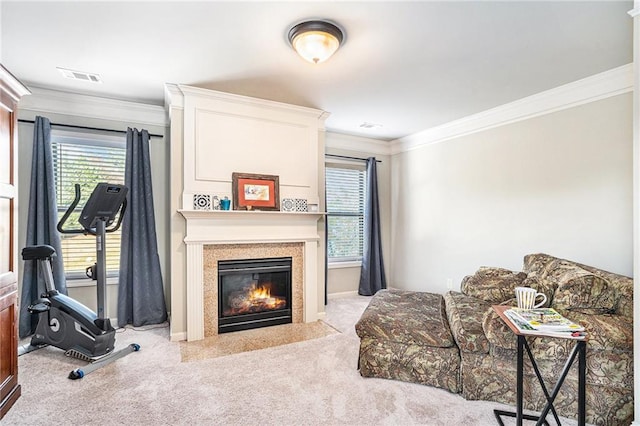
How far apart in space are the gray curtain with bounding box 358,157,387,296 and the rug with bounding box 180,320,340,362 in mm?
1450

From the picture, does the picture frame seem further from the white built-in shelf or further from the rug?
the rug

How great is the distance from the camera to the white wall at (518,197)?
2936 millimetres

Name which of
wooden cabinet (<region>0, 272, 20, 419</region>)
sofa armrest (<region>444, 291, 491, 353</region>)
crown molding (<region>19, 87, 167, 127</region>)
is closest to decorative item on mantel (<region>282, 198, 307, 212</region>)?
crown molding (<region>19, 87, 167, 127</region>)

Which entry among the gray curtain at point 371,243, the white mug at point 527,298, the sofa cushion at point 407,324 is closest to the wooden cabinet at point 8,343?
the sofa cushion at point 407,324

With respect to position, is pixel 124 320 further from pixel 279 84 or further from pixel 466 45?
pixel 466 45

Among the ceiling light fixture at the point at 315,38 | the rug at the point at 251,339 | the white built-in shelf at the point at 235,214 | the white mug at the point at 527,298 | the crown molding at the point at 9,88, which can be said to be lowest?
the rug at the point at 251,339

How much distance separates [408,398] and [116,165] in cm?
389

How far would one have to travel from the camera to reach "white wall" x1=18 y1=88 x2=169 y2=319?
3.39 meters

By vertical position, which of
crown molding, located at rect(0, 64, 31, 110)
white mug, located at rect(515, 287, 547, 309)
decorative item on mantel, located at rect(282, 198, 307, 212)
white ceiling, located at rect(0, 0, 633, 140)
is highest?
white ceiling, located at rect(0, 0, 633, 140)

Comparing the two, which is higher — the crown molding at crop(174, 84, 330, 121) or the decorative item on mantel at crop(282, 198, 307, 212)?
the crown molding at crop(174, 84, 330, 121)

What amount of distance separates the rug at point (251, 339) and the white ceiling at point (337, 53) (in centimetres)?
262

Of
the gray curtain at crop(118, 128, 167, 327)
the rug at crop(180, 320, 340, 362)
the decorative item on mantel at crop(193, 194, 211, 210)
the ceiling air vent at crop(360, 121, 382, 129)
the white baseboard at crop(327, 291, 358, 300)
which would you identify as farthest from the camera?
the white baseboard at crop(327, 291, 358, 300)

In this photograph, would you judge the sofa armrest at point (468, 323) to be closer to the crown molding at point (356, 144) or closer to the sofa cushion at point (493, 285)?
the sofa cushion at point (493, 285)

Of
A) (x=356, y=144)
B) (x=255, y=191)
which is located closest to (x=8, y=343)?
(x=255, y=191)
